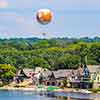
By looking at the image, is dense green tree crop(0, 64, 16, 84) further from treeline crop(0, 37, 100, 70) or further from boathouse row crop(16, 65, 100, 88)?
treeline crop(0, 37, 100, 70)

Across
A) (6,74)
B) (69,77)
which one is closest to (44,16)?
(69,77)

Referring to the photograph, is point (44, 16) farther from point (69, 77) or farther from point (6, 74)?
point (6, 74)

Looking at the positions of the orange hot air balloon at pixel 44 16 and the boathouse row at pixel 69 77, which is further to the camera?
the boathouse row at pixel 69 77

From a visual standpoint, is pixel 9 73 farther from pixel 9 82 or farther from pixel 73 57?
pixel 73 57

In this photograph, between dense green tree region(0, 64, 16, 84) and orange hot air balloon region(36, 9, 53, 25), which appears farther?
dense green tree region(0, 64, 16, 84)

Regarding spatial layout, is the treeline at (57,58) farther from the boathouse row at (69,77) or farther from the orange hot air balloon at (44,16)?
the orange hot air balloon at (44,16)

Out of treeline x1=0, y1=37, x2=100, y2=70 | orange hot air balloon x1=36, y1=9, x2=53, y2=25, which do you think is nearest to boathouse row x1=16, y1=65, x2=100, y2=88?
treeline x1=0, y1=37, x2=100, y2=70

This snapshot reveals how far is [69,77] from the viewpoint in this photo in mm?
119312

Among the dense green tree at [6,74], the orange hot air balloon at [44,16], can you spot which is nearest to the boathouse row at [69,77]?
the dense green tree at [6,74]

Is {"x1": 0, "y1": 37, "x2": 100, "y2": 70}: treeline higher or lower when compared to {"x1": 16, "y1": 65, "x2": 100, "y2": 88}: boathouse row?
higher

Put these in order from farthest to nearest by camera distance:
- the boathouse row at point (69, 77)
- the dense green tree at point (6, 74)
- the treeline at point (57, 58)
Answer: the treeline at point (57, 58) < the dense green tree at point (6, 74) < the boathouse row at point (69, 77)

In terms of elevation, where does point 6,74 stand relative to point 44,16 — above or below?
below

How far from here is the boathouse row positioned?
111 meters

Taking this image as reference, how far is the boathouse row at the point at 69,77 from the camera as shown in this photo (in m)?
111
